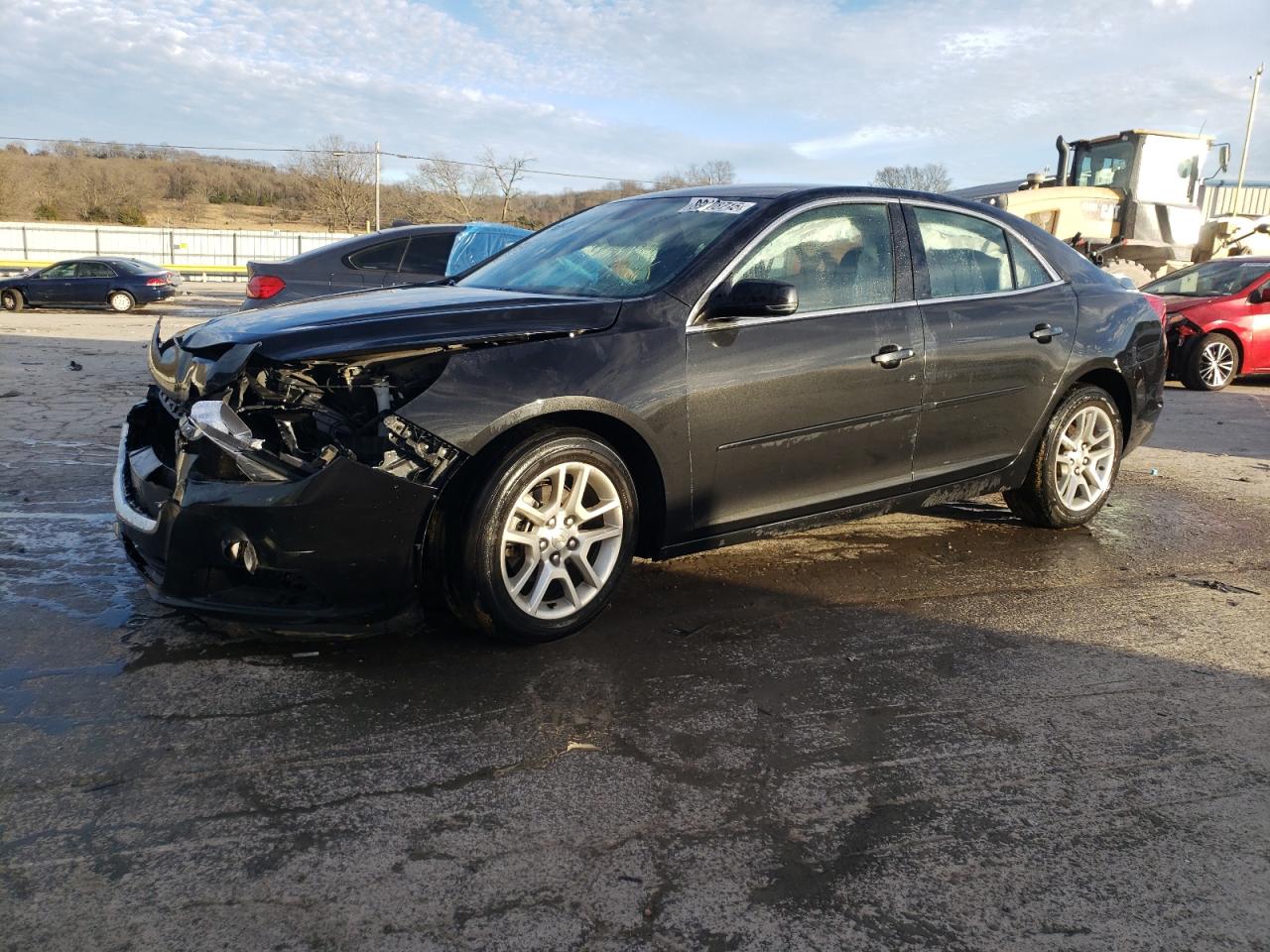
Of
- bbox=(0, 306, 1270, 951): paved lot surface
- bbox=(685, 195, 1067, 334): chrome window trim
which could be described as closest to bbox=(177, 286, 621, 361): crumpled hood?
bbox=(685, 195, 1067, 334): chrome window trim

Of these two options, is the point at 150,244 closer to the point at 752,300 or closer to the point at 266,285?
the point at 266,285

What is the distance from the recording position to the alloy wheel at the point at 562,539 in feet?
11.8

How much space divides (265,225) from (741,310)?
73261mm

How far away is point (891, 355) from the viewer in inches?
174

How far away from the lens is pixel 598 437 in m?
3.74

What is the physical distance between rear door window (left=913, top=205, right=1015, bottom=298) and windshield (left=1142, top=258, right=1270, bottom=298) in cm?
873

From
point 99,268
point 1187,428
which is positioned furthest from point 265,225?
point 1187,428

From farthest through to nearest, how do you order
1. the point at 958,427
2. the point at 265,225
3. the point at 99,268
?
the point at 265,225 < the point at 99,268 < the point at 958,427

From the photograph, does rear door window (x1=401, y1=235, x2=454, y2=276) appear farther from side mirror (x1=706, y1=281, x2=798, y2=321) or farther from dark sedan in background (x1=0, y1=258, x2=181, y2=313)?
dark sedan in background (x1=0, y1=258, x2=181, y2=313)

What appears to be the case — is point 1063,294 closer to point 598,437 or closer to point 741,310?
point 741,310

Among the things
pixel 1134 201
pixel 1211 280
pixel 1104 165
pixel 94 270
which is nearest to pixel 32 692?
pixel 1211 280

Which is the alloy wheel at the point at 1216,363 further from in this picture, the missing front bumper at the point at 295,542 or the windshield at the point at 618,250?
the missing front bumper at the point at 295,542

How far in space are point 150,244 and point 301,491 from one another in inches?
1673

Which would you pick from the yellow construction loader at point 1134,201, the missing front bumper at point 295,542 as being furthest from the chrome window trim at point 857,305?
the yellow construction loader at point 1134,201
